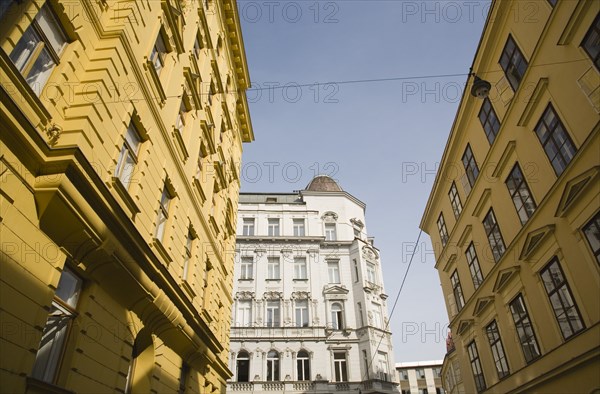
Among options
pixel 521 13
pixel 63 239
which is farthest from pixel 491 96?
pixel 63 239

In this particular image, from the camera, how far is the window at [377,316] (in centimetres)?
3284

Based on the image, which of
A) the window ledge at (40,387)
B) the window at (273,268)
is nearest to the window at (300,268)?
the window at (273,268)

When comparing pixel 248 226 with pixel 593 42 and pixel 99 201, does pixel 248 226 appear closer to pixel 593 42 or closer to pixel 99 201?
pixel 99 201

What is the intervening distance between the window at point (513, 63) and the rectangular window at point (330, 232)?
2443cm

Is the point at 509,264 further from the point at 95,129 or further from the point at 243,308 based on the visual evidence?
the point at 243,308

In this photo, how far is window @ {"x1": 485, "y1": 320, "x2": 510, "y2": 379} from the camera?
A: 15.3 m

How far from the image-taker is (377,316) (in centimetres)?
3338

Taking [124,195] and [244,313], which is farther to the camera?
[244,313]

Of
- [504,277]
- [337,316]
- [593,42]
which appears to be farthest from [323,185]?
[593,42]

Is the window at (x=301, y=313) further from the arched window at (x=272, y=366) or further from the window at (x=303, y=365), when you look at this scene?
the arched window at (x=272, y=366)

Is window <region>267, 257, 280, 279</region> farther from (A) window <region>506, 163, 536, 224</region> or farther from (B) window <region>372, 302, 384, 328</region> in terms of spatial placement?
(A) window <region>506, 163, 536, 224</region>

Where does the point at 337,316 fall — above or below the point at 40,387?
above

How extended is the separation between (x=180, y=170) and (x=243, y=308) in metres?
22.4

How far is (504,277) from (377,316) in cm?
2019
